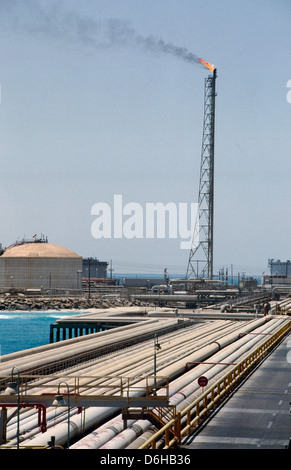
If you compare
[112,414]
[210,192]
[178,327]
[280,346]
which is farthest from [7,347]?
[112,414]

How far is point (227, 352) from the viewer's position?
4078cm

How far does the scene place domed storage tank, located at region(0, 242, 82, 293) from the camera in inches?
5807

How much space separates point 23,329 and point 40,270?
4704 cm

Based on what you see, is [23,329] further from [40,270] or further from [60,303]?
[40,270]

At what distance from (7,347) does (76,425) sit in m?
62.0

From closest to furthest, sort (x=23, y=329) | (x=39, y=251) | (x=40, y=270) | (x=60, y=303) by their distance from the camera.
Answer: (x=23, y=329), (x=60, y=303), (x=40, y=270), (x=39, y=251)

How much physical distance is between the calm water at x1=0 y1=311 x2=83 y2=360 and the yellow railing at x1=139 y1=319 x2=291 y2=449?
4231cm

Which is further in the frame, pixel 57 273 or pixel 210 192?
pixel 57 273

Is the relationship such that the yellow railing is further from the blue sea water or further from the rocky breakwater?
the rocky breakwater

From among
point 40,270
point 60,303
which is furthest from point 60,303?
point 40,270

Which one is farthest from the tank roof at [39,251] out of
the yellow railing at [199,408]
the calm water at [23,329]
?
the yellow railing at [199,408]

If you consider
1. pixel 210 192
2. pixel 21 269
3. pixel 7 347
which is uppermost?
pixel 210 192

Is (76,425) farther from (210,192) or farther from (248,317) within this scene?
(210,192)

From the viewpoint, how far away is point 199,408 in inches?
1033
